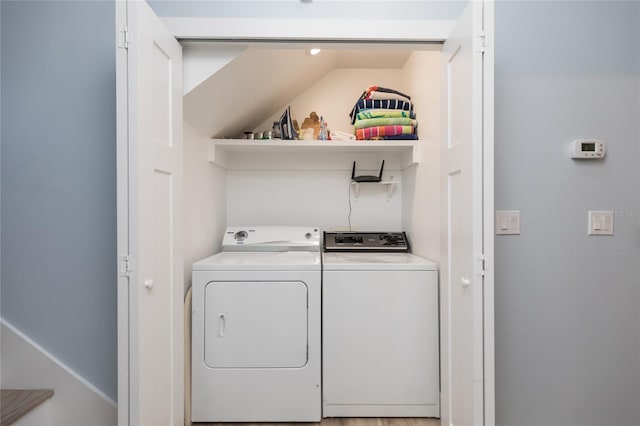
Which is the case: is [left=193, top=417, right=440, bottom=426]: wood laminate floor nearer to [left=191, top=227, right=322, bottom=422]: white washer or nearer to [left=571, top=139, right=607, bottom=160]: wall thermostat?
[left=191, top=227, right=322, bottom=422]: white washer

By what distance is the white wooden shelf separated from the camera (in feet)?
7.81

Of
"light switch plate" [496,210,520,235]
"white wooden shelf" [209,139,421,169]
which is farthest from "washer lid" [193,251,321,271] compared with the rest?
"light switch plate" [496,210,520,235]

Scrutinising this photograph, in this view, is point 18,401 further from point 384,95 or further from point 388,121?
point 384,95

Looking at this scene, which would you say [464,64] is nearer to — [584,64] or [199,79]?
[584,64]

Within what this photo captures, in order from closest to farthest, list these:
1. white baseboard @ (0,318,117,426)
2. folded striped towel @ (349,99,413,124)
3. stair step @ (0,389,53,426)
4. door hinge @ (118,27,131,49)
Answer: door hinge @ (118,27,131,49) → stair step @ (0,389,53,426) → white baseboard @ (0,318,117,426) → folded striped towel @ (349,99,413,124)

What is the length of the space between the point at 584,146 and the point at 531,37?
558mm

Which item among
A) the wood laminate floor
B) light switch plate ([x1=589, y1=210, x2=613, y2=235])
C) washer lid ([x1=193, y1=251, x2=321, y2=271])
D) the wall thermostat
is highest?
the wall thermostat

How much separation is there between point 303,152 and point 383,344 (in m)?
1.54

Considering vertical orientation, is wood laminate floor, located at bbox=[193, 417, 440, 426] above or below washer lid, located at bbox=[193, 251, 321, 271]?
below

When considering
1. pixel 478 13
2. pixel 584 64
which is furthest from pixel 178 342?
pixel 584 64

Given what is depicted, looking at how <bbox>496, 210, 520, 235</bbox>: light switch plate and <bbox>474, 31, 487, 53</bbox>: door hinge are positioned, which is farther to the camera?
<bbox>496, 210, 520, 235</bbox>: light switch plate

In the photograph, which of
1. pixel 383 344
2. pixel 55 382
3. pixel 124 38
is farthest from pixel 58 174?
pixel 383 344

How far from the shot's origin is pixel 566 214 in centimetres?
166

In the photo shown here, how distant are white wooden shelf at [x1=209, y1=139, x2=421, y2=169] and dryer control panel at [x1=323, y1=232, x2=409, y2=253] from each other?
54cm
